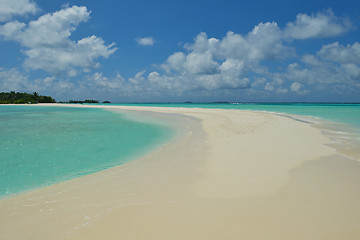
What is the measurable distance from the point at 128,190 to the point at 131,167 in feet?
6.09

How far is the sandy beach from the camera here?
9.95 ft

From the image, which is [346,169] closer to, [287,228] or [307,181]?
[307,181]

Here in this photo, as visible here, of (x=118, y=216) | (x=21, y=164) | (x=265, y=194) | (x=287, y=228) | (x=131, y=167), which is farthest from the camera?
(x=21, y=164)

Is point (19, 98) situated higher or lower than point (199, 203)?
higher

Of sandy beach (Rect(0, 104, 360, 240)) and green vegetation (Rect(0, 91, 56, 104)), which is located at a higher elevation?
green vegetation (Rect(0, 91, 56, 104))

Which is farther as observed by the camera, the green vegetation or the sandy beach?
the green vegetation

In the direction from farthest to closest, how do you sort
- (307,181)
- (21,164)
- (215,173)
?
(21,164)
(215,173)
(307,181)

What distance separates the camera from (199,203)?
3.86m

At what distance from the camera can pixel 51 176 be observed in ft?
18.8

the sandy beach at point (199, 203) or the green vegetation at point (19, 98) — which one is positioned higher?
the green vegetation at point (19, 98)

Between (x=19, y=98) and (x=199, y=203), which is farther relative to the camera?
(x=19, y=98)

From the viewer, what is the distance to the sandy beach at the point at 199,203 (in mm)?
3031

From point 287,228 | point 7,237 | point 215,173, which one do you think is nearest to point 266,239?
point 287,228

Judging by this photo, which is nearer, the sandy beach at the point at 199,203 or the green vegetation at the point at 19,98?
the sandy beach at the point at 199,203
